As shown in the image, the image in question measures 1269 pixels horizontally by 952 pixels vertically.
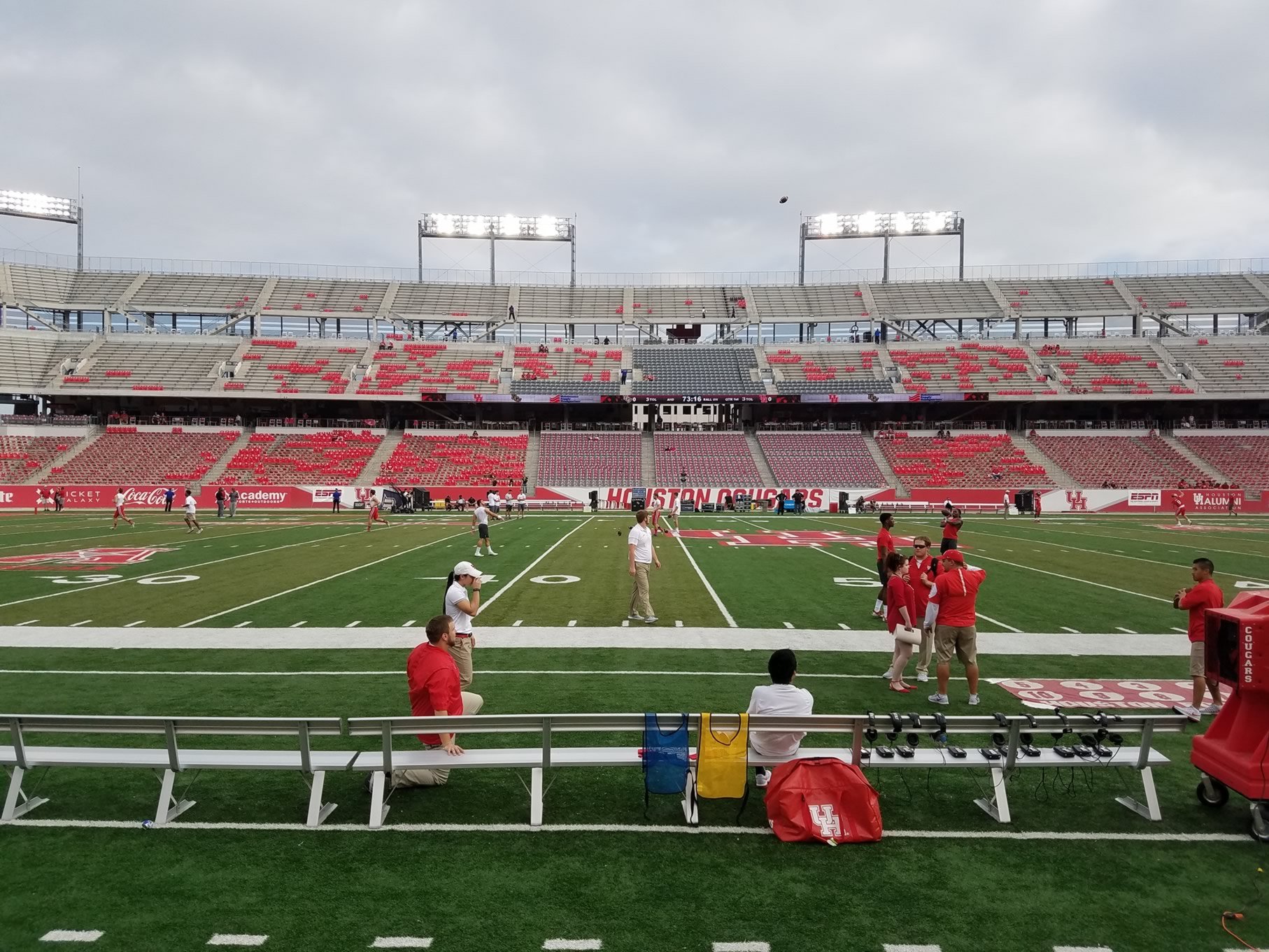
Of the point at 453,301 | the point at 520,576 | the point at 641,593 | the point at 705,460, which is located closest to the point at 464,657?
the point at 641,593

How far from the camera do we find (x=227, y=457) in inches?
2072

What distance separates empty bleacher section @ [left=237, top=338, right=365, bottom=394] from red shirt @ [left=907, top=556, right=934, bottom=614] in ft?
182

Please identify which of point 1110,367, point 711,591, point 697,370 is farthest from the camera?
point 697,370

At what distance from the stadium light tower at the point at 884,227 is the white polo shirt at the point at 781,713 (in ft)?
242

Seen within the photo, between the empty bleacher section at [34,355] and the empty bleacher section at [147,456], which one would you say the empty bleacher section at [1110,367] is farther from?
the empty bleacher section at [34,355]

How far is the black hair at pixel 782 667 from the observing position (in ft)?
20.4

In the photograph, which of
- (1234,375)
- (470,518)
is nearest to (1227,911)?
(470,518)

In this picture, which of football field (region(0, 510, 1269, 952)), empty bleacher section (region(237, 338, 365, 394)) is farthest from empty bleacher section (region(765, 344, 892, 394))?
football field (region(0, 510, 1269, 952))

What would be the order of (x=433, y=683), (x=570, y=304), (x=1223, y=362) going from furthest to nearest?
(x=570, y=304) → (x=1223, y=362) → (x=433, y=683)

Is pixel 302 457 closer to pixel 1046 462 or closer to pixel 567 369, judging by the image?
pixel 567 369

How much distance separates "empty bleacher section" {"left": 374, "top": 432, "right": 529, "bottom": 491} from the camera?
50.8 meters

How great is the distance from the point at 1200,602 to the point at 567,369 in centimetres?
5760

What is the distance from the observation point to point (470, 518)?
39.3 metres

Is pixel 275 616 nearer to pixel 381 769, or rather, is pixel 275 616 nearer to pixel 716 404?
pixel 381 769
